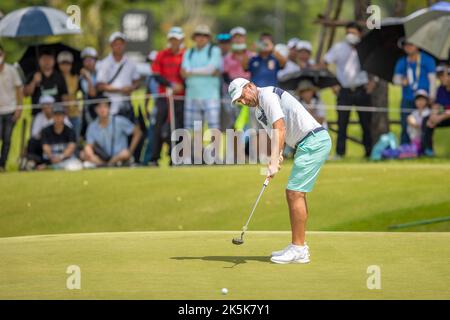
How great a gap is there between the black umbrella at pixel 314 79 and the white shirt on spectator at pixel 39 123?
4.01 meters

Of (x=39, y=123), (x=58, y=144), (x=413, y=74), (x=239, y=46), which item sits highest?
(x=239, y=46)

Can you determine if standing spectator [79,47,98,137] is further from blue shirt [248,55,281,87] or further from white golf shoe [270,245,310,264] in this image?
white golf shoe [270,245,310,264]

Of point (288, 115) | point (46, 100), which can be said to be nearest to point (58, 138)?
point (46, 100)

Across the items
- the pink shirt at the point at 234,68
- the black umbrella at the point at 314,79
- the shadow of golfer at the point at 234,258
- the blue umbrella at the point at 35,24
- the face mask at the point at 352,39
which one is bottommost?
the shadow of golfer at the point at 234,258

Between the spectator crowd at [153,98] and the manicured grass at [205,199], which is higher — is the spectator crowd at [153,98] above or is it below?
above

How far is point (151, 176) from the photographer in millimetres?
20156

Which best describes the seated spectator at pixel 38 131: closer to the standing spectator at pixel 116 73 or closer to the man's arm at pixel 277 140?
the standing spectator at pixel 116 73

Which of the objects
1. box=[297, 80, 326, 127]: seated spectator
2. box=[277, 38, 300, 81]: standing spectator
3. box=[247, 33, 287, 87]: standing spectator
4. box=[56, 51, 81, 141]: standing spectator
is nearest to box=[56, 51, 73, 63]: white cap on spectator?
box=[56, 51, 81, 141]: standing spectator

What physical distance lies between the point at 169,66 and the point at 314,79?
268cm

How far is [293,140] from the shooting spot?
12.4 m

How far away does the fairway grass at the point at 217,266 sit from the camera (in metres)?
10.2

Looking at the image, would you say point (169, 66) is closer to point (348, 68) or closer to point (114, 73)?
point (114, 73)

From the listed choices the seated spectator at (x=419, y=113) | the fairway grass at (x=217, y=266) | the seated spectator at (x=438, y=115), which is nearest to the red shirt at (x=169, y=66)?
the seated spectator at (x=419, y=113)
